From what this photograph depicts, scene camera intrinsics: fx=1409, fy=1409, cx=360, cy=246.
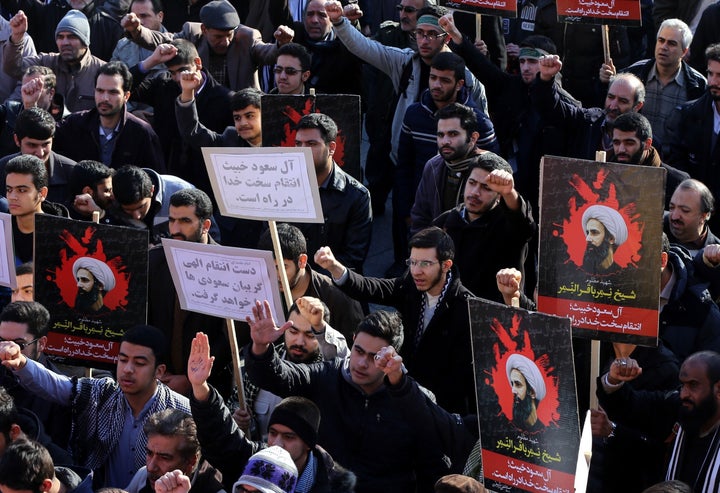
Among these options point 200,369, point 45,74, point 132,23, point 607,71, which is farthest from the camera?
point 132,23

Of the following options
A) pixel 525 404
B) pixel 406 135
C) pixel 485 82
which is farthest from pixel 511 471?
pixel 485 82

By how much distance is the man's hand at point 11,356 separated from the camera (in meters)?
6.79

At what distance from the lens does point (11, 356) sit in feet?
22.3

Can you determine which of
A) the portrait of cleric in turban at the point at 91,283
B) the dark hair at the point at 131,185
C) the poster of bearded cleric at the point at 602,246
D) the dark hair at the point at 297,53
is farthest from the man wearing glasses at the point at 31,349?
the dark hair at the point at 297,53

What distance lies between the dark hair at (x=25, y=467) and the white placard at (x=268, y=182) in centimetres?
206

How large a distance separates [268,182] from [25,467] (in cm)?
224

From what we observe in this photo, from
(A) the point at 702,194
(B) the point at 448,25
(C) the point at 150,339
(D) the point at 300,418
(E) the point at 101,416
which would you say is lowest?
(E) the point at 101,416

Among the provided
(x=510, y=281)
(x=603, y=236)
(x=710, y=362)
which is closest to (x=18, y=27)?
(x=510, y=281)

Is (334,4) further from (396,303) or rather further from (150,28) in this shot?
(396,303)

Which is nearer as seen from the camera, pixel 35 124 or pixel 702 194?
pixel 702 194

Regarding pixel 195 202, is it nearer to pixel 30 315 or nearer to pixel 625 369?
pixel 30 315

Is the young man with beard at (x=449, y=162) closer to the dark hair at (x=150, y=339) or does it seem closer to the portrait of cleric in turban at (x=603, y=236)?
the portrait of cleric in turban at (x=603, y=236)

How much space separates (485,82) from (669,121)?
143 cm

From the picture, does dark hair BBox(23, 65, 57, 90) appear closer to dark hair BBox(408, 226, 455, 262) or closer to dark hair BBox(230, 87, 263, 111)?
dark hair BBox(230, 87, 263, 111)
